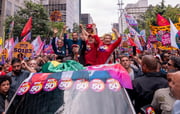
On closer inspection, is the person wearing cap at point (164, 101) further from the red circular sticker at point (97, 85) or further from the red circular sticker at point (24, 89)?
the red circular sticker at point (24, 89)

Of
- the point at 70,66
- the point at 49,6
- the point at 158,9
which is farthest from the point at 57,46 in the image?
the point at 49,6

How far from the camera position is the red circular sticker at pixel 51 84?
2.82 metres

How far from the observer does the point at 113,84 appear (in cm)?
283

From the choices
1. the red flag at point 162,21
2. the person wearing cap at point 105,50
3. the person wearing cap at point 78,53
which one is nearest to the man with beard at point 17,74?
the person wearing cap at point 78,53

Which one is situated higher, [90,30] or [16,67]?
[90,30]

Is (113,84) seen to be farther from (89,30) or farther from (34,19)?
(34,19)

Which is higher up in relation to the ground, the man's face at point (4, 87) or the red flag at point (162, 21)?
the red flag at point (162, 21)

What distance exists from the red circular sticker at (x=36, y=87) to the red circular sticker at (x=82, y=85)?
511mm

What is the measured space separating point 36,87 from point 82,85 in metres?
0.65

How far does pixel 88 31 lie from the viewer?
19.8 ft

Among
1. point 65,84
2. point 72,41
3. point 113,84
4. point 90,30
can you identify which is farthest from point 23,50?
point 113,84

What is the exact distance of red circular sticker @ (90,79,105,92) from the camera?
108 inches

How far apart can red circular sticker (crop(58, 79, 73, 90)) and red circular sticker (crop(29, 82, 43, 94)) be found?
0.94ft

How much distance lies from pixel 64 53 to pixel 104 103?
4.84m
